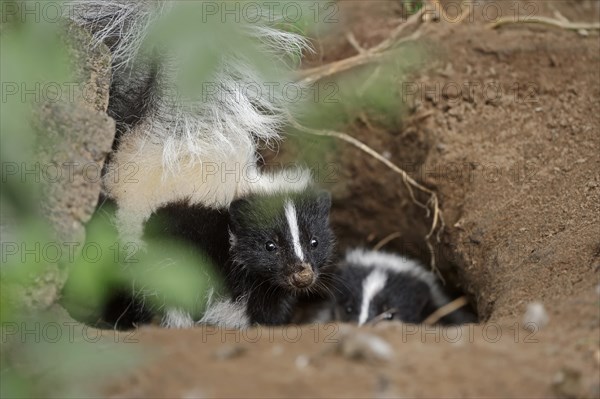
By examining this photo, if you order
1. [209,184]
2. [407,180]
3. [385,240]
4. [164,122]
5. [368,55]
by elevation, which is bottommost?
[385,240]

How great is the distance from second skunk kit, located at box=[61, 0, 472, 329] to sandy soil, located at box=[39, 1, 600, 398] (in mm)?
1102

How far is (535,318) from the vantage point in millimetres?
4113

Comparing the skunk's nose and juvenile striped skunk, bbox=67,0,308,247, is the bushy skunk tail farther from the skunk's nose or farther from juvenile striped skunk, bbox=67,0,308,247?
the skunk's nose

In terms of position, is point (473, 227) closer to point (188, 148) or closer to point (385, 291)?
point (385, 291)

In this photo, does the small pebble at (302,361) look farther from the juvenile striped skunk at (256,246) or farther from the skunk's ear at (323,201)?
the skunk's ear at (323,201)

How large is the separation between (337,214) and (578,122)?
2.45 meters

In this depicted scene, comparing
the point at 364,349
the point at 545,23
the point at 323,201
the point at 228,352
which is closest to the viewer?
the point at 364,349

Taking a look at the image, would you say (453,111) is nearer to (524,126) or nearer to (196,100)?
(524,126)

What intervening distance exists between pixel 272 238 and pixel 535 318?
73.7 inches

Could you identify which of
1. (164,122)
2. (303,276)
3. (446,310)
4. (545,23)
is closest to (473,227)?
(446,310)

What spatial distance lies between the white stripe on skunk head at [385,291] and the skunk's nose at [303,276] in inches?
53.7

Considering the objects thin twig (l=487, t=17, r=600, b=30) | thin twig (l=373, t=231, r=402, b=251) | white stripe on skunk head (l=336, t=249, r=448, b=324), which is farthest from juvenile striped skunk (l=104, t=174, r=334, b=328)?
thin twig (l=487, t=17, r=600, b=30)

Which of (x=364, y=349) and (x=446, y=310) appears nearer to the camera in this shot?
(x=364, y=349)

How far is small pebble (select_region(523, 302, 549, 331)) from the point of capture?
403 cm
